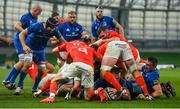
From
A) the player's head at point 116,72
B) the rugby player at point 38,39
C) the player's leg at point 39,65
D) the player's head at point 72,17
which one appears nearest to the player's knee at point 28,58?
the rugby player at point 38,39

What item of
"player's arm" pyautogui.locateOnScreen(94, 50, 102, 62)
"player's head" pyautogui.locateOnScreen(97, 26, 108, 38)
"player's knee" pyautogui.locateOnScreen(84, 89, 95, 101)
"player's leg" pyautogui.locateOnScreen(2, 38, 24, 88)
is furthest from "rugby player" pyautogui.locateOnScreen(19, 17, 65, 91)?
"player's knee" pyautogui.locateOnScreen(84, 89, 95, 101)

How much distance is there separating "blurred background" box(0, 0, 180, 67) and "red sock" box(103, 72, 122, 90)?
185 feet

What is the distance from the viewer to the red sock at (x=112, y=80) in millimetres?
11273

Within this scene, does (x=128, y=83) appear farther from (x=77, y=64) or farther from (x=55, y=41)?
(x=55, y=41)

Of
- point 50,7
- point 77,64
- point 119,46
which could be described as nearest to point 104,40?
point 119,46

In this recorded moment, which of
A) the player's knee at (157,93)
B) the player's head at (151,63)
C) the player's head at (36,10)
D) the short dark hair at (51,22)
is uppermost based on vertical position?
the player's head at (36,10)

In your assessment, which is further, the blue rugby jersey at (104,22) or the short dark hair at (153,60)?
the blue rugby jersey at (104,22)

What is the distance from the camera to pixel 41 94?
41.3ft

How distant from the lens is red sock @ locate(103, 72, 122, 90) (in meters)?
11.3

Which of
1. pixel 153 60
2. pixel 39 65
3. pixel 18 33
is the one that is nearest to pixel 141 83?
pixel 153 60

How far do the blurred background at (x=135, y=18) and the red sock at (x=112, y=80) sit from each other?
5634 cm

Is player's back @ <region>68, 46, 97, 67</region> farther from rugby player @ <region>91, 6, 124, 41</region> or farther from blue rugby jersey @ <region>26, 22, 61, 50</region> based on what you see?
rugby player @ <region>91, 6, 124, 41</region>

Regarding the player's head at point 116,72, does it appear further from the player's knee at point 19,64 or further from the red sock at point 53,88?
the player's knee at point 19,64

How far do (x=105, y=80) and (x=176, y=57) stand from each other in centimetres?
6365
